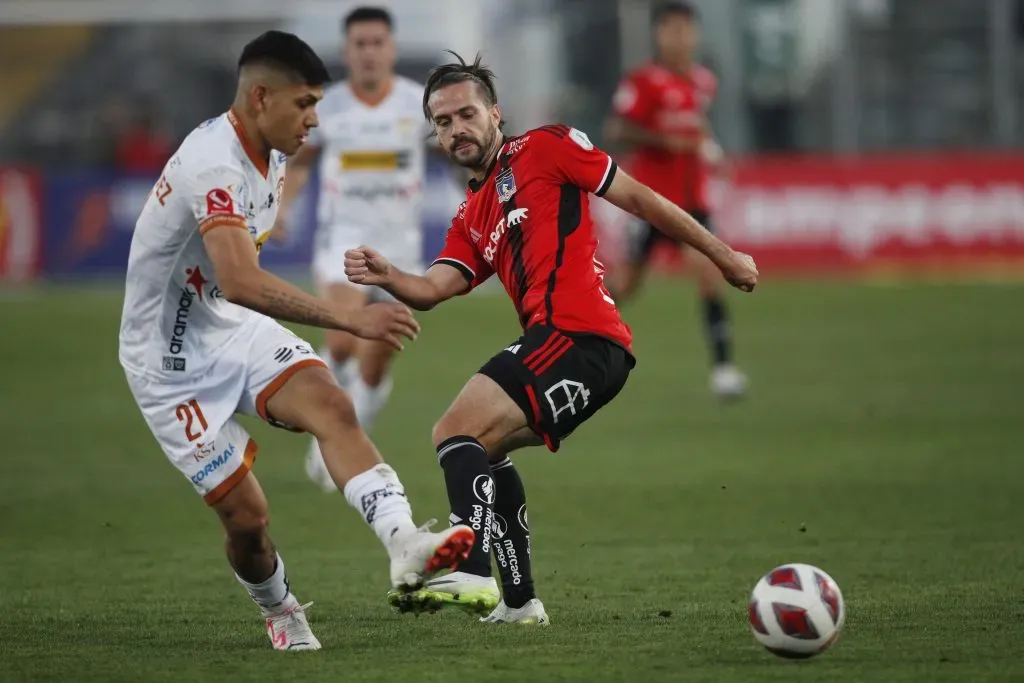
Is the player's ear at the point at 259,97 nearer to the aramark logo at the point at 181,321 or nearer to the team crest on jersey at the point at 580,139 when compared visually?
the aramark logo at the point at 181,321

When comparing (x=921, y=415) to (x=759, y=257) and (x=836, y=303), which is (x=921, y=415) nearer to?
(x=836, y=303)

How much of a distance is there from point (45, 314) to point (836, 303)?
10606 millimetres

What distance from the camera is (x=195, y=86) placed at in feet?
107

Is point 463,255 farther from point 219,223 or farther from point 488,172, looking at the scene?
point 219,223

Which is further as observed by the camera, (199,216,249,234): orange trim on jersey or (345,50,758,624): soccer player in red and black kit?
(345,50,758,624): soccer player in red and black kit

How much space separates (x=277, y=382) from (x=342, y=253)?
229 inches

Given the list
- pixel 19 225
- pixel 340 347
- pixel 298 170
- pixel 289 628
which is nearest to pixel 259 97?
pixel 289 628

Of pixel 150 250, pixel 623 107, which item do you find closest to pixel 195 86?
pixel 623 107

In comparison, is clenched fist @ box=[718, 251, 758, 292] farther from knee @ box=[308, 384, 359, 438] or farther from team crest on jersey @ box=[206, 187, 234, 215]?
team crest on jersey @ box=[206, 187, 234, 215]

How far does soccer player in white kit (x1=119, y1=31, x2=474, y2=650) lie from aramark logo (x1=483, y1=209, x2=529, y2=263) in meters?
0.85

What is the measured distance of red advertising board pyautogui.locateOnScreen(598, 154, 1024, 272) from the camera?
26375 mm

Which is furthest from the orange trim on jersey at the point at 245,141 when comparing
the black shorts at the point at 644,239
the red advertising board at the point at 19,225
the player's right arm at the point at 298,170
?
the red advertising board at the point at 19,225

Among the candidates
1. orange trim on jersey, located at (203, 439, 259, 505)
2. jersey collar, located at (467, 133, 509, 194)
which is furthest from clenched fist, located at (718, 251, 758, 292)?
orange trim on jersey, located at (203, 439, 259, 505)

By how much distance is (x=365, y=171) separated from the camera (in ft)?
40.1
